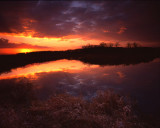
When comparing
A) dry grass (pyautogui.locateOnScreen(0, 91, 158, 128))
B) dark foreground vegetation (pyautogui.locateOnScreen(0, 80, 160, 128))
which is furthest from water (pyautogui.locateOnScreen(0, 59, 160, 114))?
dry grass (pyautogui.locateOnScreen(0, 91, 158, 128))

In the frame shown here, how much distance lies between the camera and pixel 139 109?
7105 mm

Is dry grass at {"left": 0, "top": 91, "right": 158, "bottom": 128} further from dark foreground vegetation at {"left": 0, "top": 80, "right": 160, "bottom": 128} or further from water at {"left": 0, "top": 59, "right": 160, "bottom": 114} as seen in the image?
water at {"left": 0, "top": 59, "right": 160, "bottom": 114}

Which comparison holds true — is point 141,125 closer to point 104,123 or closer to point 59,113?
point 104,123

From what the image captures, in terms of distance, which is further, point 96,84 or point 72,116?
point 96,84

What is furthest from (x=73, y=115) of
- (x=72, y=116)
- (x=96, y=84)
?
(x=96, y=84)

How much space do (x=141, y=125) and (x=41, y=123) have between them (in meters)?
4.35

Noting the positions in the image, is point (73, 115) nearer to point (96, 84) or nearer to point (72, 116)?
point (72, 116)

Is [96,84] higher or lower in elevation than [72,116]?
lower

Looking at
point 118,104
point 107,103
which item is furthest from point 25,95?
point 118,104

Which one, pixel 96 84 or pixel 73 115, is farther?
pixel 96 84

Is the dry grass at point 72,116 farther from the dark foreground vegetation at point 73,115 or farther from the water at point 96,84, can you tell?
the water at point 96,84

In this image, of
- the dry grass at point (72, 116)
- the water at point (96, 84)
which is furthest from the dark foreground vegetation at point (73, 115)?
the water at point (96, 84)

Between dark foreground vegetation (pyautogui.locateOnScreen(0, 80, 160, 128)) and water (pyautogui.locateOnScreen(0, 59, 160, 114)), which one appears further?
water (pyautogui.locateOnScreen(0, 59, 160, 114))

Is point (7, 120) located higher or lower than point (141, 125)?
higher
